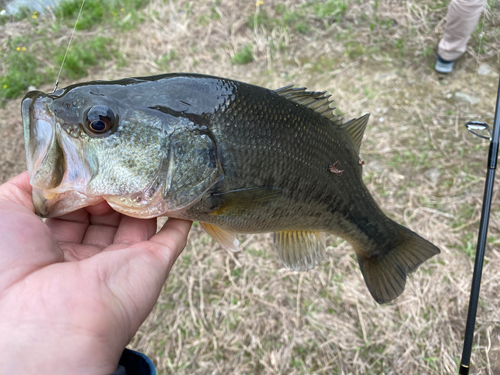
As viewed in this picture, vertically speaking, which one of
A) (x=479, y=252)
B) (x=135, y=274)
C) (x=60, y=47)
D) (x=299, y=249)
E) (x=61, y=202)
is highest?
(x=61, y=202)

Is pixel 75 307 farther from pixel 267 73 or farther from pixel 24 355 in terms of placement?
pixel 267 73

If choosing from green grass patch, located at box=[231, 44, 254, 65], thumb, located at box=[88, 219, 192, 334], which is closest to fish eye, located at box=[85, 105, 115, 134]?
thumb, located at box=[88, 219, 192, 334]

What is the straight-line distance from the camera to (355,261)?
2.79 m

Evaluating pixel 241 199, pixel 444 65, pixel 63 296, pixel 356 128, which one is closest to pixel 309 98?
pixel 356 128

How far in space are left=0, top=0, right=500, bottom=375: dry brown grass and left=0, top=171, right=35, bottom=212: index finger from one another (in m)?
1.66

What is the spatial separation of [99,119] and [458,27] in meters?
3.90

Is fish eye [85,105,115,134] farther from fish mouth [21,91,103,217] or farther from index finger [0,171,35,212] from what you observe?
index finger [0,171,35,212]

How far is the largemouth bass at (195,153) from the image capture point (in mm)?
1313

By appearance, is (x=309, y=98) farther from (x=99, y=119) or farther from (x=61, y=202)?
(x=61, y=202)

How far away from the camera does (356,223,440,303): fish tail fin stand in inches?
75.6

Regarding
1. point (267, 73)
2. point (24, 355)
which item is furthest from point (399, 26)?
point (24, 355)

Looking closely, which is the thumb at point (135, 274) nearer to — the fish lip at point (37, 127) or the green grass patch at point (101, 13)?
the fish lip at point (37, 127)

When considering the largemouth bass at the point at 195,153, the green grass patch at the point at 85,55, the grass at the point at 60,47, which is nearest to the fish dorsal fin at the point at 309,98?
the largemouth bass at the point at 195,153

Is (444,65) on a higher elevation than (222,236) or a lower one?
lower
